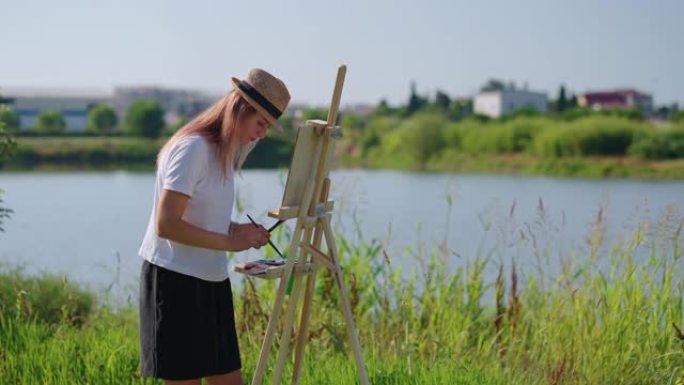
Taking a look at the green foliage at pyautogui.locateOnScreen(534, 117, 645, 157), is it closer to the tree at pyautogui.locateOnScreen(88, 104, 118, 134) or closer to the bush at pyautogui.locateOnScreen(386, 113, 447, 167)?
the bush at pyautogui.locateOnScreen(386, 113, 447, 167)

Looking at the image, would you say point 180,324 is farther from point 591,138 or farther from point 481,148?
point 481,148

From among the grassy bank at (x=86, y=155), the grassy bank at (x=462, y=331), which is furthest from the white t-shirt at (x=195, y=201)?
the grassy bank at (x=86, y=155)

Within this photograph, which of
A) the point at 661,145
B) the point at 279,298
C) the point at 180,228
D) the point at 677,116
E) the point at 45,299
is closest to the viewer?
the point at 180,228

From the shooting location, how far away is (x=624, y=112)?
36.7 meters

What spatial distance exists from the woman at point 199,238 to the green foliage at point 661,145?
27338mm

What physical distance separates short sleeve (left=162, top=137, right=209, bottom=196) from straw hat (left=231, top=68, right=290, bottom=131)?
0.17 m

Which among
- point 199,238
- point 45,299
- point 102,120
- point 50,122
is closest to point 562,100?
point 102,120

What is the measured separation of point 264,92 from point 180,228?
42 centimetres

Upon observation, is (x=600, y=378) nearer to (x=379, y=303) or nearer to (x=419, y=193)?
(x=379, y=303)

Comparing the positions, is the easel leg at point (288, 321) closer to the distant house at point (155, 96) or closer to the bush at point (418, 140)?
the bush at point (418, 140)

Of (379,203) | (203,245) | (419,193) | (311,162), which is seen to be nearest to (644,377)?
(311,162)

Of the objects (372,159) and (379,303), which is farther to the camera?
(372,159)

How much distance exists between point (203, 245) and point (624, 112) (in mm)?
36373

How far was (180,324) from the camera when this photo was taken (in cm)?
249
